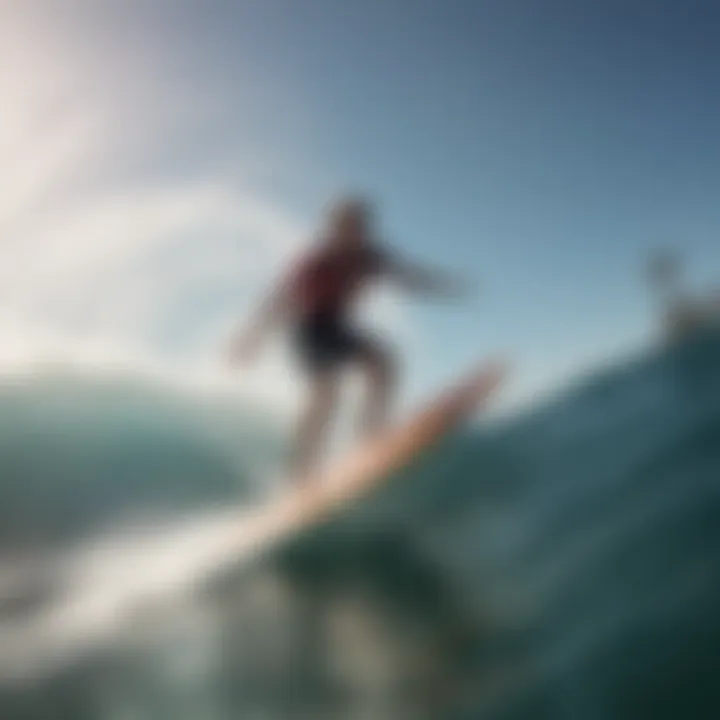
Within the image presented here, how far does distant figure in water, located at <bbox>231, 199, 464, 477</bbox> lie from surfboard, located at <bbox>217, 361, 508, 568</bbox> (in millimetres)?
38

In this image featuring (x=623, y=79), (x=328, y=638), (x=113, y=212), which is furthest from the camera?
(x=623, y=79)

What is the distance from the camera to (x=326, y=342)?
A: 1760mm

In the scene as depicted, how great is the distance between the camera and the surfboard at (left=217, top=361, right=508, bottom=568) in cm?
169

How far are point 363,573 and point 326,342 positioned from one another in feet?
1.16

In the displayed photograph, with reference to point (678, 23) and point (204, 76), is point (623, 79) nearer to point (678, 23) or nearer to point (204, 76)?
point (678, 23)

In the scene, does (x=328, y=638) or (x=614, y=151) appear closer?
(x=328, y=638)

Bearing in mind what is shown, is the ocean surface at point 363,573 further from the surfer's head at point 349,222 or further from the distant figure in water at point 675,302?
the surfer's head at point 349,222

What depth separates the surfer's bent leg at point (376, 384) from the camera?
1732 millimetres

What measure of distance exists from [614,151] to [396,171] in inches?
14.5

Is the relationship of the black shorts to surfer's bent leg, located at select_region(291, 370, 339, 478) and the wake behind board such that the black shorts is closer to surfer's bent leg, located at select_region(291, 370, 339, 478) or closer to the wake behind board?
surfer's bent leg, located at select_region(291, 370, 339, 478)

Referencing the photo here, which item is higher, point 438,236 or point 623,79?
point 623,79

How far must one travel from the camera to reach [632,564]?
5.50 feet

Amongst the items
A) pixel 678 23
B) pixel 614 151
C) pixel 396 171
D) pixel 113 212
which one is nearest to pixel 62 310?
pixel 113 212

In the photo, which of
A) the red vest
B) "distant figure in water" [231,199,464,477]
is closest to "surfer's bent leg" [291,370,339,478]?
"distant figure in water" [231,199,464,477]
